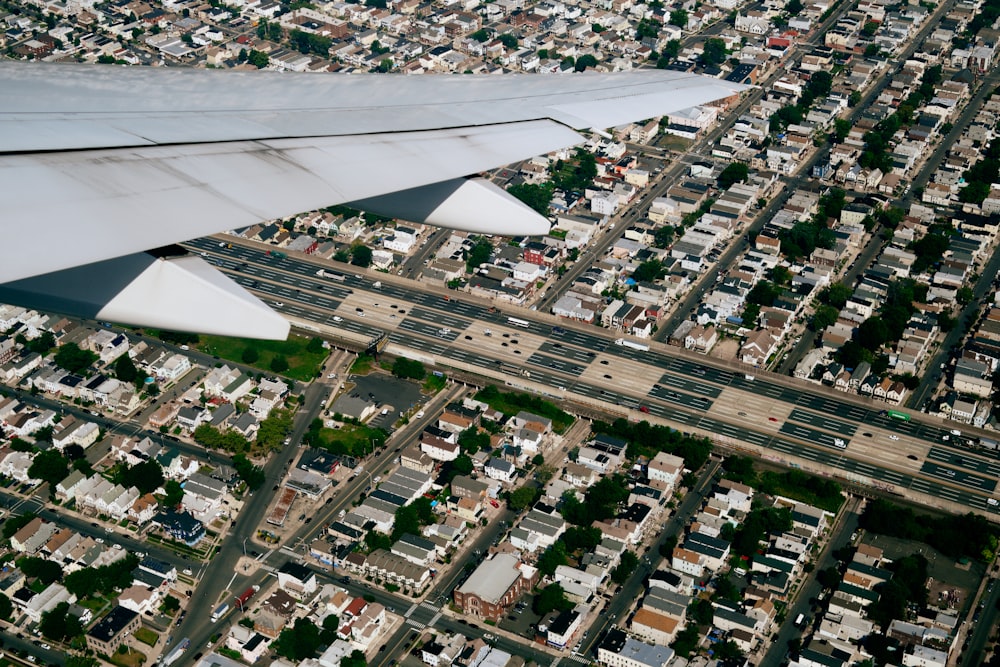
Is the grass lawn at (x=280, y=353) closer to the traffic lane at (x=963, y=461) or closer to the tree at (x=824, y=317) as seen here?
the tree at (x=824, y=317)

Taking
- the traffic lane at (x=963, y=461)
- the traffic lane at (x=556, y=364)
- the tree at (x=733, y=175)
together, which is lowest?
the traffic lane at (x=556, y=364)

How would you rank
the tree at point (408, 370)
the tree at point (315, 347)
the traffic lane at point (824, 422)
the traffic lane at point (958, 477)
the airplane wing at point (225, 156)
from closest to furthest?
the airplane wing at point (225, 156) → the traffic lane at point (958, 477) → the traffic lane at point (824, 422) → the tree at point (408, 370) → the tree at point (315, 347)

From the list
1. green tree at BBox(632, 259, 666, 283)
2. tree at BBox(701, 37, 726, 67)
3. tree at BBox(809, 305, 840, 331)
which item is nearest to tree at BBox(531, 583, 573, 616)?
tree at BBox(809, 305, 840, 331)

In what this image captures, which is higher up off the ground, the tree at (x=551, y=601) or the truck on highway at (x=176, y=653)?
the tree at (x=551, y=601)

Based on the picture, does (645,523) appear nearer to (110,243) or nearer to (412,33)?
(110,243)

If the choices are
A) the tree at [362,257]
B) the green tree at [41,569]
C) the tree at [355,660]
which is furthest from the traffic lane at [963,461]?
the green tree at [41,569]

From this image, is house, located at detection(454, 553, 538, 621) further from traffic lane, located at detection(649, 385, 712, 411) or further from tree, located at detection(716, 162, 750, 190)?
tree, located at detection(716, 162, 750, 190)
